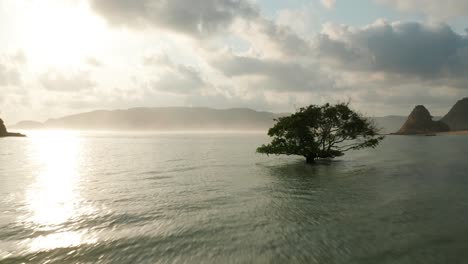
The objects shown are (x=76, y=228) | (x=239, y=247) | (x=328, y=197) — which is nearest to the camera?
(x=239, y=247)

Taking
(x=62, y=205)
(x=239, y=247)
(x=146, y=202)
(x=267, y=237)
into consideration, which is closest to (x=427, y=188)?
(x=267, y=237)

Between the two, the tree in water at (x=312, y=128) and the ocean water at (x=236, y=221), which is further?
the tree in water at (x=312, y=128)

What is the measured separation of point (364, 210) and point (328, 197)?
470 centimetres

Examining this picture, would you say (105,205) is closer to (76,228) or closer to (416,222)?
(76,228)

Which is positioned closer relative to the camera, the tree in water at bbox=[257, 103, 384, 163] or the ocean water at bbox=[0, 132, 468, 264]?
the ocean water at bbox=[0, 132, 468, 264]

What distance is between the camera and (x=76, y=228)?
1891 cm

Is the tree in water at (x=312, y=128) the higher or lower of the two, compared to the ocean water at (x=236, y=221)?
higher

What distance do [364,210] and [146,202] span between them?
60.6 ft

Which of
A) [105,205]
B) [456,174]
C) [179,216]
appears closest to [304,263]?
[179,216]

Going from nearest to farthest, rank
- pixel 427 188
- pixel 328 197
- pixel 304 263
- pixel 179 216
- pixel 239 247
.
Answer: pixel 304 263 → pixel 239 247 → pixel 179 216 → pixel 328 197 → pixel 427 188

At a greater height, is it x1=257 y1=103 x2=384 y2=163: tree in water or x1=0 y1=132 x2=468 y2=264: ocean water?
x1=257 y1=103 x2=384 y2=163: tree in water

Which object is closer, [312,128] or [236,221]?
[236,221]

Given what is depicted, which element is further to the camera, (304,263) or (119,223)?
(119,223)

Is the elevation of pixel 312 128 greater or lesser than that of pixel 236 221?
greater
